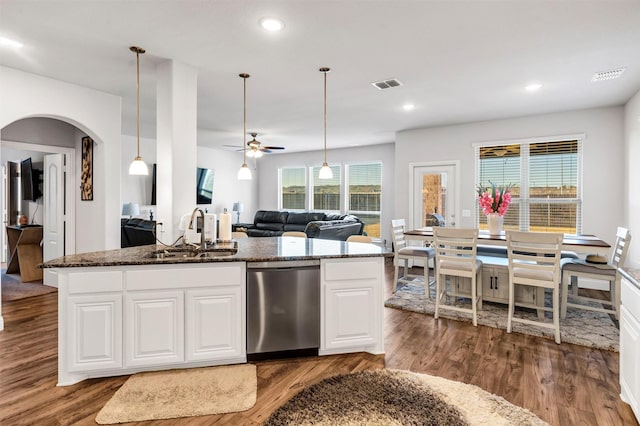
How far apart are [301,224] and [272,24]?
20.3ft

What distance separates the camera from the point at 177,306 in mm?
2580

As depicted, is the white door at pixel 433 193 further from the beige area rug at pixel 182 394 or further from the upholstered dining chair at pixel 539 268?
the beige area rug at pixel 182 394

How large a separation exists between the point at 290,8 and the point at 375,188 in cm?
668

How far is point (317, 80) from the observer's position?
3992 mm

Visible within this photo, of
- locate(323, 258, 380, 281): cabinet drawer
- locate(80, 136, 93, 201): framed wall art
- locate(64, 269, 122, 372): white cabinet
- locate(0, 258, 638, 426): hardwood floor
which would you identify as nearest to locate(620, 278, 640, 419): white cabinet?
locate(0, 258, 638, 426): hardwood floor

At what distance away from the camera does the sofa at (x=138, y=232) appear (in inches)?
233

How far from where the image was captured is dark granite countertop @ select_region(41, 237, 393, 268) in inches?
96.9

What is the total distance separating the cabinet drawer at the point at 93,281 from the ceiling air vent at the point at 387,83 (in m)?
3.32

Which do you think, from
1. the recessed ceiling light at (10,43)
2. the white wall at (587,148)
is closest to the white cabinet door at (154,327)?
the recessed ceiling light at (10,43)

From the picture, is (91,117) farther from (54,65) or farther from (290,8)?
(290,8)

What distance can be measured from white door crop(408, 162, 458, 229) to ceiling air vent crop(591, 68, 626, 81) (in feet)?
8.29

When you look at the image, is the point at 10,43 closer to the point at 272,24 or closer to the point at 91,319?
the point at 272,24

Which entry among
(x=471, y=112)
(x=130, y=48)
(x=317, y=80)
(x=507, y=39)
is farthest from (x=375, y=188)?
(x=130, y=48)

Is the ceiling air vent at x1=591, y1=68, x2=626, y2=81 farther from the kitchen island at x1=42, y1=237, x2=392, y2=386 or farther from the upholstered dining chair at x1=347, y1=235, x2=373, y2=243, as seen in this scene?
the kitchen island at x1=42, y1=237, x2=392, y2=386
